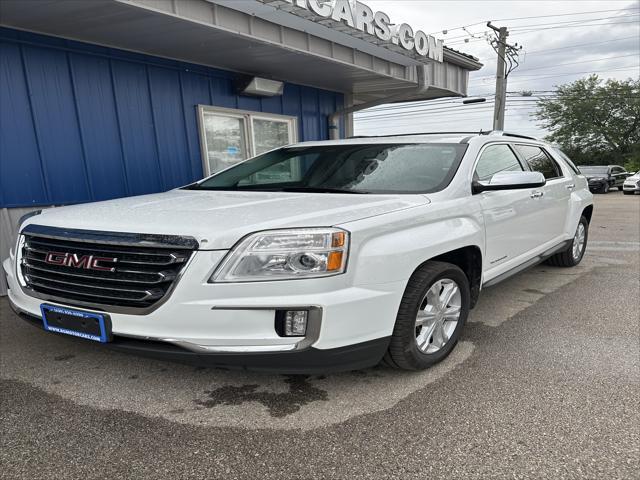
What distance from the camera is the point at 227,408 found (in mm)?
2521

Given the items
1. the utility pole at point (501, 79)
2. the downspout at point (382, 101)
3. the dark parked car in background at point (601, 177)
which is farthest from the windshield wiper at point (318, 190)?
the dark parked car in background at point (601, 177)

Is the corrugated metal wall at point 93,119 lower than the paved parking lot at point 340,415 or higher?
higher

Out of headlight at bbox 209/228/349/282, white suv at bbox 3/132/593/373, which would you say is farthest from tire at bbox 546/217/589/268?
headlight at bbox 209/228/349/282

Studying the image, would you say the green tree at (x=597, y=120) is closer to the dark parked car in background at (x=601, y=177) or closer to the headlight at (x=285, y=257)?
the dark parked car in background at (x=601, y=177)

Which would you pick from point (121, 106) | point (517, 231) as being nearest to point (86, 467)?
point (517, 231)

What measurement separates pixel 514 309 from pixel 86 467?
3.48m

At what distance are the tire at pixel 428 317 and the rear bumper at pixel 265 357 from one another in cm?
29

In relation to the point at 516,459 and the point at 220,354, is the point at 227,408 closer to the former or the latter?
the point at 220,354

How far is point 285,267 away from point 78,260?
1145 millimetres

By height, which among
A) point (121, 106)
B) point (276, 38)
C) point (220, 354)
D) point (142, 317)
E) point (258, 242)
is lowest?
point (220, 354)

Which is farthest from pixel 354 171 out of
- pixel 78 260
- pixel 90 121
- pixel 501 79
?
pixel 501 79

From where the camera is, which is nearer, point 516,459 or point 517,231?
point 516,459

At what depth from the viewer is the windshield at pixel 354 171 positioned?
3.18 meters

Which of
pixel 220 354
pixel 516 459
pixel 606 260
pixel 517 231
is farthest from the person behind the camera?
pixel 606 260
